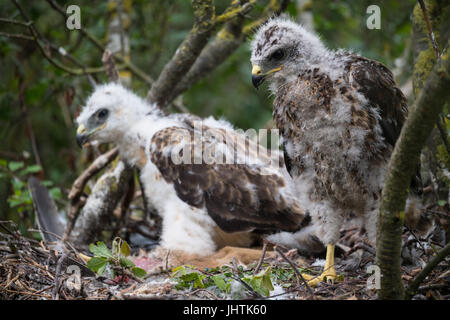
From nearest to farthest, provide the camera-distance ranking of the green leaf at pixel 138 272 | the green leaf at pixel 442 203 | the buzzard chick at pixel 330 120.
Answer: the buzzard chick at pixel 330 120 < the green leaf at pixel 138 272 < the green leaf at pixel 442 203

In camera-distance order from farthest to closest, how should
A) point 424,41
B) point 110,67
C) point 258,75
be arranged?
1. point 110,67
2. point 424,41
3. point 258,75

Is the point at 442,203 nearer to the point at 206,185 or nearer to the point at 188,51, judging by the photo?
the point at 206,185

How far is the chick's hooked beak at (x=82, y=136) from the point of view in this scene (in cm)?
476

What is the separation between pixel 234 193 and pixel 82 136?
1755 millimetres

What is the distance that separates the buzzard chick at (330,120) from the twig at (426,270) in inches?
31.6

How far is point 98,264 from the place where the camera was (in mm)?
3176

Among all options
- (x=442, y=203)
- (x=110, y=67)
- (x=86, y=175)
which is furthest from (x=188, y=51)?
(x=442, y=203)

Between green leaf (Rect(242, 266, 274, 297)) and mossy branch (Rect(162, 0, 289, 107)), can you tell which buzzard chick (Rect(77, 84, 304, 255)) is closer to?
mossy branch (Rect(162, 0, 289, 107))

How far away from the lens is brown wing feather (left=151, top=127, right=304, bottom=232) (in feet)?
13.4

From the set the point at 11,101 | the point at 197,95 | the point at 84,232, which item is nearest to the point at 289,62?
the point at 84,232

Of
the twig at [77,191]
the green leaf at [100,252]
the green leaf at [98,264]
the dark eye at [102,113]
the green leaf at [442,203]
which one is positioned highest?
the dark eye at [102,113]

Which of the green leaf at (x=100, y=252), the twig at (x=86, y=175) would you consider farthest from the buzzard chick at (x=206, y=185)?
the green leaf at (x=100, y=252)

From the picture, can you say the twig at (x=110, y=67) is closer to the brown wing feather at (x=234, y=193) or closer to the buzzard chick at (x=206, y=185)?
the buzzard chick at (x=206, y=185)

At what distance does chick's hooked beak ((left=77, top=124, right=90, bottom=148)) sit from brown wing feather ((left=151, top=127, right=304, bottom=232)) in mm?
1017
